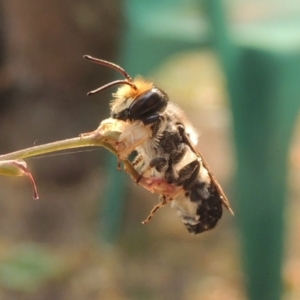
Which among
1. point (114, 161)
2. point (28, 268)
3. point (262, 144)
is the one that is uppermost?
point (114, 161)

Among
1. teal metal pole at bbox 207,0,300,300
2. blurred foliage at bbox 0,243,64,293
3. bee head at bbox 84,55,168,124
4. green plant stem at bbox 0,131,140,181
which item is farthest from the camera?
blurred foliage at bbox 0,243,64,293

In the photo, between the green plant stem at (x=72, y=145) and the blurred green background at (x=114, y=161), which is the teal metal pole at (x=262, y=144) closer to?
the blurred green background at (x=114, y=161)

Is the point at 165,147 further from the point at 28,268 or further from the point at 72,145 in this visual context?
the point at 28,268

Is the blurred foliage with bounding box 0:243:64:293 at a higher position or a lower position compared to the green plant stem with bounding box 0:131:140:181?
higher

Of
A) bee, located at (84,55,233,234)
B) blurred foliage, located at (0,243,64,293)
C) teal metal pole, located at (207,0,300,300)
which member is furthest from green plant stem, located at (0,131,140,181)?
blurred foliage, located at (0,243,64,293)

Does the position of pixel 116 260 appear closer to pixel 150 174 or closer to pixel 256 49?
pixel 256 49

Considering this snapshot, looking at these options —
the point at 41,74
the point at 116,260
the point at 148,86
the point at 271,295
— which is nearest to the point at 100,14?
the point at 41,74

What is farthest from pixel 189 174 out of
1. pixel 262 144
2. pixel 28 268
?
pixel 28 268

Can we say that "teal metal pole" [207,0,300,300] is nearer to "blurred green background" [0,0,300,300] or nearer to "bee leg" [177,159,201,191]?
"blurred green background" [0,0,300,300]

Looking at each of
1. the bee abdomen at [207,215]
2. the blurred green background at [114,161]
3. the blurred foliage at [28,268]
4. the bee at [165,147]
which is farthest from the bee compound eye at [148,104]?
the blurred foliage at [28,268]
